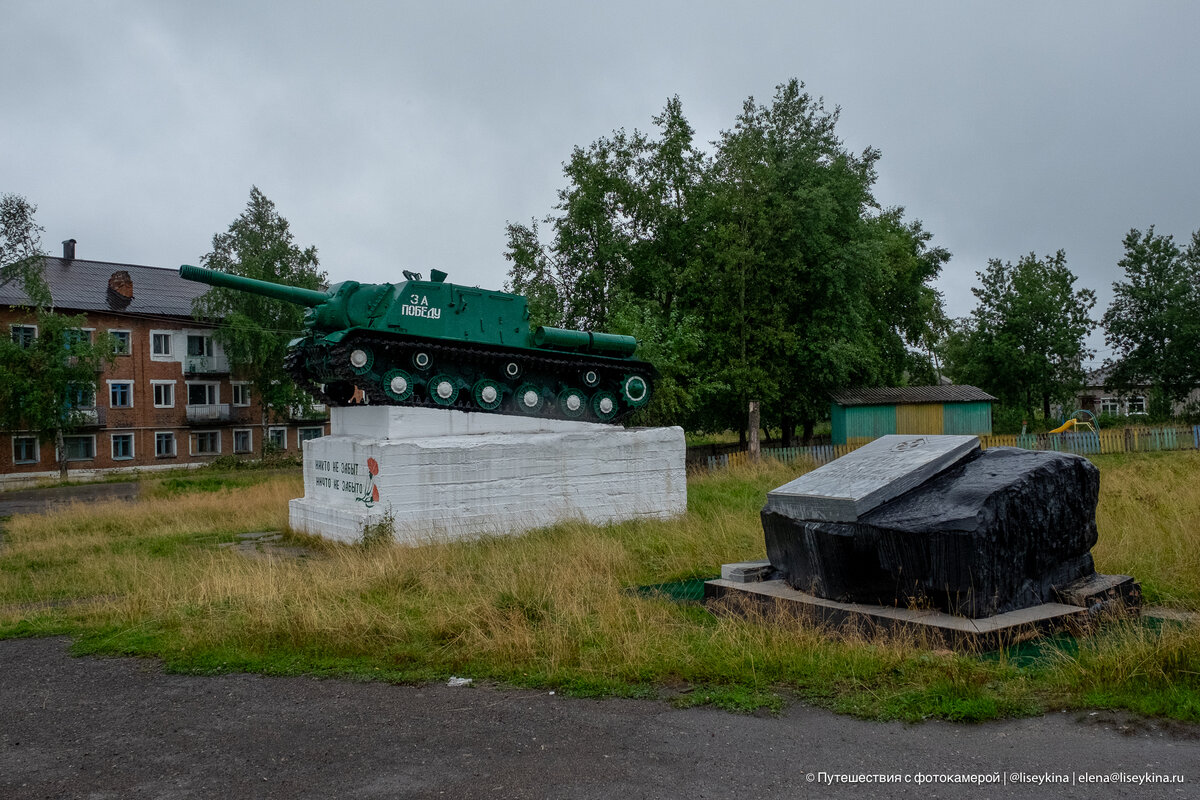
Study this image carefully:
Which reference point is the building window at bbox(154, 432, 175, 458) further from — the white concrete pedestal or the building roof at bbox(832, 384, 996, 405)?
the white concrete pedestal

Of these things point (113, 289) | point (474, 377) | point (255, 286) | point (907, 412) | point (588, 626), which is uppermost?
point (113, 289)

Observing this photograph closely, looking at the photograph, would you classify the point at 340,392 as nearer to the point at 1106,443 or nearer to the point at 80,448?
the point at 1106,443

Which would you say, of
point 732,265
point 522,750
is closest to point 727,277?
point 732,265

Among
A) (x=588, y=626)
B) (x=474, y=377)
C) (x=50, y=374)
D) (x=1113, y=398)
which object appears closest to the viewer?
(x=588, y=626)

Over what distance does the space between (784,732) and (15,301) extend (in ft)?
127

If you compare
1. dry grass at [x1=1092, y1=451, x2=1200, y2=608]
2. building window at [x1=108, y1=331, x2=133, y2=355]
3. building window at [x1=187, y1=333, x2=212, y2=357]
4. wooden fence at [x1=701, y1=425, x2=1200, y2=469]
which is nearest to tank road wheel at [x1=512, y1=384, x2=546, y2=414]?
dry grass at [x1=1092, y1=451, x2=1200, y2=608]

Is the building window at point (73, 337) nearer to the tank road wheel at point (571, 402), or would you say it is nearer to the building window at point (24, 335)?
the building window at point (24, 335)

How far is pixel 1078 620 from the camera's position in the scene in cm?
653

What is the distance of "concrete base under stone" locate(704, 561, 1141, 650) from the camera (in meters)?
6.05

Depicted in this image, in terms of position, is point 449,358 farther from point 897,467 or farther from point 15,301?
point 15,301

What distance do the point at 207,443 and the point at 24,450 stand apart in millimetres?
7719

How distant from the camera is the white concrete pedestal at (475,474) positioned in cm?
1241

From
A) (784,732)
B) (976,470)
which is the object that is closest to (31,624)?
(784,732)

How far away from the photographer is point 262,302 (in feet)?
131
